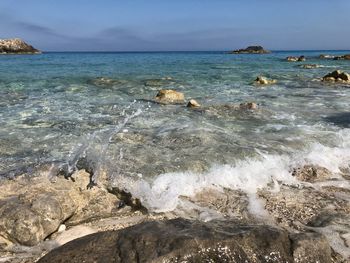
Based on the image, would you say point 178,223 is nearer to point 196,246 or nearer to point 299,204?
point 196,246

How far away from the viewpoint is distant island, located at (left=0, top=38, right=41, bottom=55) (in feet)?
325

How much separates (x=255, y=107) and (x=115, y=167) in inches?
298

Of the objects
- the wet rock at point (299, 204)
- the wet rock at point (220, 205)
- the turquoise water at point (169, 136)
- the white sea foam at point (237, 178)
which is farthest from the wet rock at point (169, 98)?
the wet rock at point (299, 204)

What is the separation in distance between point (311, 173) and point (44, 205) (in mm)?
5210

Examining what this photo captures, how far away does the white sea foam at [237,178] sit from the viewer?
21.4 ft

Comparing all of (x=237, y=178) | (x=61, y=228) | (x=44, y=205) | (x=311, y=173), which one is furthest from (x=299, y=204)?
(x=44, y=205)

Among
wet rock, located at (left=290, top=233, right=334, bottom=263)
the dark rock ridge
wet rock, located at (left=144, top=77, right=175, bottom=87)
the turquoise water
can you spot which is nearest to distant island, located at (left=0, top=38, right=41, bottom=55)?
wet rock, located at (left=144, top=77, right=175, bottom=87)

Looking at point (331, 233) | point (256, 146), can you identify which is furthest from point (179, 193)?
point (256, 146)

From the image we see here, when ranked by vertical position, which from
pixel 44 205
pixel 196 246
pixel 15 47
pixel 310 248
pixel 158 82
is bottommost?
pixel 15 47

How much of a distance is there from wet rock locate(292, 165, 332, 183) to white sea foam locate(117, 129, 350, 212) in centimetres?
16

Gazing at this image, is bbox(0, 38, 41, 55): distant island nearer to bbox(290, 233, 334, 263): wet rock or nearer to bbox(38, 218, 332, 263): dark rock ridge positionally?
bbox(38, 218, 332, 263): dark rock ridge

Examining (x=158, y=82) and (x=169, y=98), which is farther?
(x=158, y=82)

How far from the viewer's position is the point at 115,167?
7668 mm

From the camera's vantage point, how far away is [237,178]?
24.1ft
